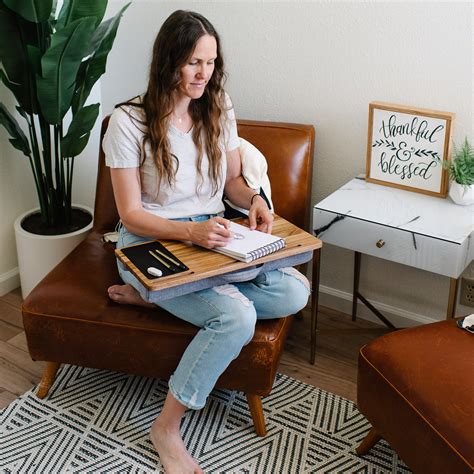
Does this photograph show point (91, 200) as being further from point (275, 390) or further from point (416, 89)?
point (416, 89)

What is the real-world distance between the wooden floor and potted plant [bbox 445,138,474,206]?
20.7 inches

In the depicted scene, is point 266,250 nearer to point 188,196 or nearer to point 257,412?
point 188,196

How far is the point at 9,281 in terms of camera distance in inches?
102

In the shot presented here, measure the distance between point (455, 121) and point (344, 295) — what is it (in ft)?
2.45

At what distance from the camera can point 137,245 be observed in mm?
1750

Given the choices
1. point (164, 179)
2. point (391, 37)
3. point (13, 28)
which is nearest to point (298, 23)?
point (391, 37)

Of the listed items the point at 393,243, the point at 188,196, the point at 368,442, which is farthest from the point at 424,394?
the point at 188,196

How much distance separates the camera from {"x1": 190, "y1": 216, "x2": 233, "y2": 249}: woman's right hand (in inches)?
66.8

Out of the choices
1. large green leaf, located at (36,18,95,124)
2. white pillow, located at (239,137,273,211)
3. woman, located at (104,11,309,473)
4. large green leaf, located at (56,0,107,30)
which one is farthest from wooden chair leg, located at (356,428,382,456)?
large green leaf, located at (56,0,107,30)

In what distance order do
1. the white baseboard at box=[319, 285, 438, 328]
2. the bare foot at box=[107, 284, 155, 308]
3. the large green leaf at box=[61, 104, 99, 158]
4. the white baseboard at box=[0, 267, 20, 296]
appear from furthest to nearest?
1. the white baseboard at box=[0, 267, 20, 296]
2. the white baseboard at box=[319, 285, 438, 328]
3. the large green leaf at box=[61, 104, 99, 158]
4. the bare foot at box=[107, 284, 155, 308]

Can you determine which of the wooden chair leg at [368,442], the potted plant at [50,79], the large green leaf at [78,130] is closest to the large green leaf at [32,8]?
the potted plant at [50,79]

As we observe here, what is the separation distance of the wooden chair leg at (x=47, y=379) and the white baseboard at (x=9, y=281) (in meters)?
0.67

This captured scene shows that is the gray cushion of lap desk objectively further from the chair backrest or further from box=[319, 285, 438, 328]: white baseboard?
box=[319, 285, 438, 328]: white baseboard

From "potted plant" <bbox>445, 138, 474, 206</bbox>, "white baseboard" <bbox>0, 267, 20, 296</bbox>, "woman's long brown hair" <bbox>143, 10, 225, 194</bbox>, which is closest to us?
"woman's long brown hair" <bbox>143, 10, 225, 194</bbox>
